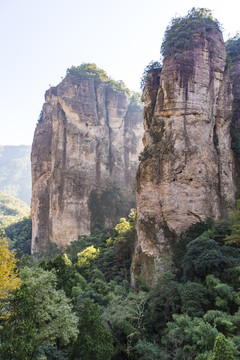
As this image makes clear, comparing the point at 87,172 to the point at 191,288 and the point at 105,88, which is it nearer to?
the point at 105,88

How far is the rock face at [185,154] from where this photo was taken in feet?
52.2

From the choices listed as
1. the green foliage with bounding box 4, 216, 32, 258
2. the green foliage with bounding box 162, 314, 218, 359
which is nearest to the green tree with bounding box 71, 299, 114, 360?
the green foliage with bounding box 162, 314, 218, 359

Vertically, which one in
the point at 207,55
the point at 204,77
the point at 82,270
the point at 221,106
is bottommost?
the point at 82,270

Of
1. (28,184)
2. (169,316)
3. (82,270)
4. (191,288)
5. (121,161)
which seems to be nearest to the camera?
(191,288)

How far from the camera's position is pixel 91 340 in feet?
29.7

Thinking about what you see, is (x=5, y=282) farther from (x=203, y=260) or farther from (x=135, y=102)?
(x=135, y=102)

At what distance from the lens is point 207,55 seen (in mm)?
17969

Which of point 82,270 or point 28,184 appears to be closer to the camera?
point 82,270

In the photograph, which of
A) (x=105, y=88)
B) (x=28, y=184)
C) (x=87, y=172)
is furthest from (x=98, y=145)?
(x=28, y=184)

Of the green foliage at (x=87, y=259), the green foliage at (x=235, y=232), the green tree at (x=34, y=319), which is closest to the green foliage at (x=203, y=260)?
the green foliage at (x=235, y=232)

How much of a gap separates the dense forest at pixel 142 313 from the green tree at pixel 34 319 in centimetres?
3

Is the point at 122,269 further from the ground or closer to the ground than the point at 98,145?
closer to the ground

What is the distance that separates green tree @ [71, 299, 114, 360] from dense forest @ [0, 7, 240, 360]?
0.03 meters

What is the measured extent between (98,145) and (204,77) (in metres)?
20.4
